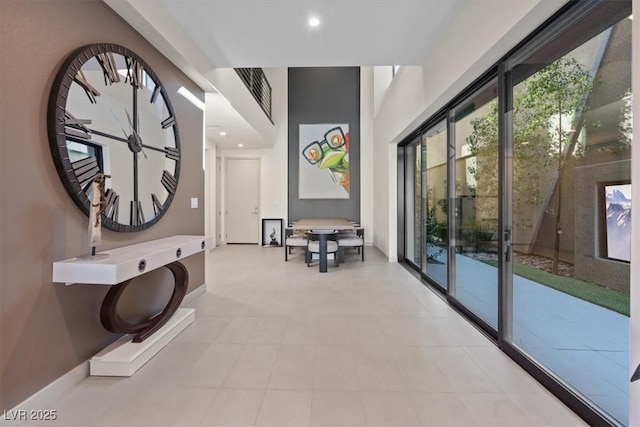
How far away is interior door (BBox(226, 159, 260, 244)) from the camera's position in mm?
7867

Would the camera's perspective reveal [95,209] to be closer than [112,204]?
Yes

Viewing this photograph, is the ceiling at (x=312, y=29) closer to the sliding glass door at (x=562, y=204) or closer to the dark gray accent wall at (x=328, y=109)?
the sliding glass door at (x=562, y=204)

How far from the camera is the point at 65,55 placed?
173 centimetres

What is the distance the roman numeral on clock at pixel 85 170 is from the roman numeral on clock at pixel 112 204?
18 centimetres

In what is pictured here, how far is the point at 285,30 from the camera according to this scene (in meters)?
2.80

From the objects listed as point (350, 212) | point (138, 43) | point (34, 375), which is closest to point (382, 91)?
point (350, 212)

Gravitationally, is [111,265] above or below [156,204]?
below

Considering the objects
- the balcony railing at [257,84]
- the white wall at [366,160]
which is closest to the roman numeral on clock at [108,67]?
the balcony railing at [257,84]

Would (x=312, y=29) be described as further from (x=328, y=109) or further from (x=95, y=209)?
(x=328, y=109)

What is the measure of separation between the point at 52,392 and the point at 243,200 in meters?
6.45

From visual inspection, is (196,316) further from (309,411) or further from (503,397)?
(503,397)

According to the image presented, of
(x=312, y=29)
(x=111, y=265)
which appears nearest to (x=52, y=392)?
(x=111, y=265)

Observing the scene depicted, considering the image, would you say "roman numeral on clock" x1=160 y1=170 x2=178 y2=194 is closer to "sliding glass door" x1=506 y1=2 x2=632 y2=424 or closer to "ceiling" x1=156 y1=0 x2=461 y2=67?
"ceiling" x1=156 y1=0 x2=461 y2=67

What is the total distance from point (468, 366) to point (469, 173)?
6.11 ft
